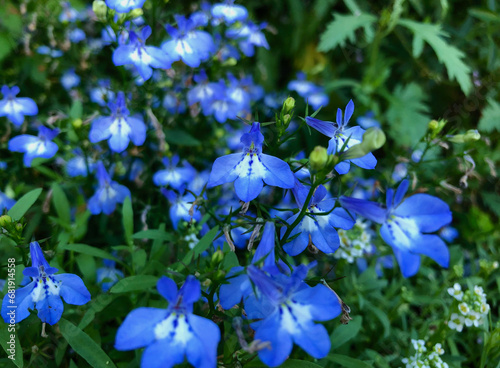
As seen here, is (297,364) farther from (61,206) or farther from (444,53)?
(444,53)

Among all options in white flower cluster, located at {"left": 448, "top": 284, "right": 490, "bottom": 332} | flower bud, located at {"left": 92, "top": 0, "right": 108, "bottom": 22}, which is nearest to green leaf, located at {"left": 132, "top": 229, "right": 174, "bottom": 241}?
flower bud, located at {"left": 92, "top": 0, "right": 108, "bottom": 22}

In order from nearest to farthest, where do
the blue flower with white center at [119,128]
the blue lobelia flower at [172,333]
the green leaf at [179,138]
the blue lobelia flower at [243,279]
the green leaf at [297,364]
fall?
1. the blue lobelia flower at [172,333]
2. the blue lobelia flower at [243,279]
3. the green leaf at [297,364]
4. the blue flower with white center at [119,128]
5. the green leaf at [179,138]

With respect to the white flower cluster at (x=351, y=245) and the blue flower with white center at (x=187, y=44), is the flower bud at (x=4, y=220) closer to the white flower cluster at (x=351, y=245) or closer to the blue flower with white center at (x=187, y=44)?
the blue flower with white center at (x=187, y=44)

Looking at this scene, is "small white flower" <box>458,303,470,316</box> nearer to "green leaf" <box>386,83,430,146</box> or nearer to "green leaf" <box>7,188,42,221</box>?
"green leaf" <box>386,83,430,146</box>

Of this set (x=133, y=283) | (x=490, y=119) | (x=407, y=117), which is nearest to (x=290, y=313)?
(x=133, y=283)

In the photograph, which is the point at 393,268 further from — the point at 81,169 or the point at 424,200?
the point at 81,169

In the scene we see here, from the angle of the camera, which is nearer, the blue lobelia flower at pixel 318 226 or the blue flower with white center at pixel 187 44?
the blue lobelia flower at pixel 318 226

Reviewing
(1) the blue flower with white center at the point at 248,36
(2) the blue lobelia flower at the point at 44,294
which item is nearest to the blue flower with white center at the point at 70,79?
(1) the blue flower with white center at the point at 248,36

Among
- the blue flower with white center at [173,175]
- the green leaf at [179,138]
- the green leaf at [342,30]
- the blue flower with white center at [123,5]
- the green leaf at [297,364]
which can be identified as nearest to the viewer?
the green leaf at [297,364]
